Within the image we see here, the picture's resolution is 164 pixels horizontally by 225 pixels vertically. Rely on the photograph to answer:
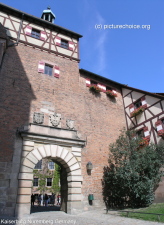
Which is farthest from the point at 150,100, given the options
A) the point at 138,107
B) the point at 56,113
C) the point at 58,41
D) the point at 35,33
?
the point at 35,33

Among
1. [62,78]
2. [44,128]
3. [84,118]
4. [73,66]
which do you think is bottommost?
[44,128]

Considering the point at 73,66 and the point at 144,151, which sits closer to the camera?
the point at 144,151

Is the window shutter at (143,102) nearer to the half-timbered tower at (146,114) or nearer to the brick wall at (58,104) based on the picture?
the half-timbered tower at (146,114)

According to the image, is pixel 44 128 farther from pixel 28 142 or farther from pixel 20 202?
pixel 20 202

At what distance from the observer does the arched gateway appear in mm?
8266

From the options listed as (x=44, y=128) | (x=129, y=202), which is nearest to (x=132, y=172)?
(x=129, y=202)

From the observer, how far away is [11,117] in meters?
9.31

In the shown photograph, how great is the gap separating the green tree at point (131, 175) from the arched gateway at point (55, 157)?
2135mm

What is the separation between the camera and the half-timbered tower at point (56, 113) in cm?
876

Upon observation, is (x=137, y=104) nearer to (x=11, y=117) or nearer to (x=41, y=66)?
(x=41, y=66)

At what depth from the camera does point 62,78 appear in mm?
12359

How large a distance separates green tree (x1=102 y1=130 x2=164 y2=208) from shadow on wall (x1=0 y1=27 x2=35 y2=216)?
524 cm

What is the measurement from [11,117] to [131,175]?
6.89m

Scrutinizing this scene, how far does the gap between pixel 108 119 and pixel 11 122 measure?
22.2 ft
